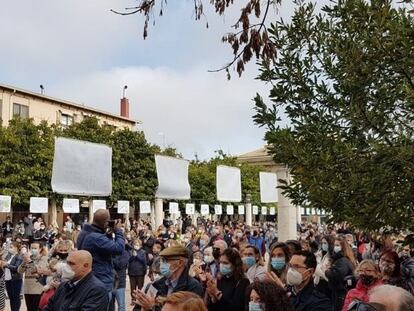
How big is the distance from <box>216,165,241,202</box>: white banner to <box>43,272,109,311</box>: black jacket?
1545cm

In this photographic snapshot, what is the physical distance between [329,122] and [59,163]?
949 centimetres

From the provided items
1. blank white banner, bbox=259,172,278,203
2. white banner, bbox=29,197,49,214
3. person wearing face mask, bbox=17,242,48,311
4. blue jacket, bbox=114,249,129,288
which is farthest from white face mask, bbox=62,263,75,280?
blank white banner, bbox=259,172,278,203

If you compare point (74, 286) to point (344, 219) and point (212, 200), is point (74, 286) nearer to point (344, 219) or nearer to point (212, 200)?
point (344, 219)

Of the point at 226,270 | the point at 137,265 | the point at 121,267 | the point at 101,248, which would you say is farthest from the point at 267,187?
the point at 226,270

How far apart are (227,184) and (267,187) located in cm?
241

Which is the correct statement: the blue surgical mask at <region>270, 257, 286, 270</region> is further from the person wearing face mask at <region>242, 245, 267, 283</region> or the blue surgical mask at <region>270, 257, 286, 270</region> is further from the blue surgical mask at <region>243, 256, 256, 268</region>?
the blue surgical mask at <region>243, 256, 256, 268</region>

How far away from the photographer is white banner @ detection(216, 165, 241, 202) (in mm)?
20891

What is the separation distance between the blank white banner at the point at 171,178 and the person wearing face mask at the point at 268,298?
12.9 m

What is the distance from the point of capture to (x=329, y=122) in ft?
17.1

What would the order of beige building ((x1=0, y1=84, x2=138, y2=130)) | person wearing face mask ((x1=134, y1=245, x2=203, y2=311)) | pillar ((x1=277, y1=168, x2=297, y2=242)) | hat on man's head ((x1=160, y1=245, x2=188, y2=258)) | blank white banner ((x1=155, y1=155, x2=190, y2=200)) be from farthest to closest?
beige building ((x1=0, y1=84, x2=138, y2=130)) → pillar ((x1=277, y1=168, x2=297, y2=242)) → blank white banner ((x1=155, y1=155, x2=190, y2=200)) → hat on man's head ((x1=160, y1=245, x2=188, y2=258)) → person wearing face mask ((x1=134, y1=245, x2=203, y2=311))

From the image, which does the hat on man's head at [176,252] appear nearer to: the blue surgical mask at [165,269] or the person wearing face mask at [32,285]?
the blue surgical mask at [165,269]

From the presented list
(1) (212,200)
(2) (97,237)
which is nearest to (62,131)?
(1) (212,200)

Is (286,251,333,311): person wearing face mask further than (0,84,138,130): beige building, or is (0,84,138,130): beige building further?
(0,84,138,130): beige building

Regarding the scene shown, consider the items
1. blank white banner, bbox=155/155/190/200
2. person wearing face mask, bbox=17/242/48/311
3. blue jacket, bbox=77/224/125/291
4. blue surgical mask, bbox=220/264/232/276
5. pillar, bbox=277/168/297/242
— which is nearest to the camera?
blue surgical mask, bbox=220/264/232/276
